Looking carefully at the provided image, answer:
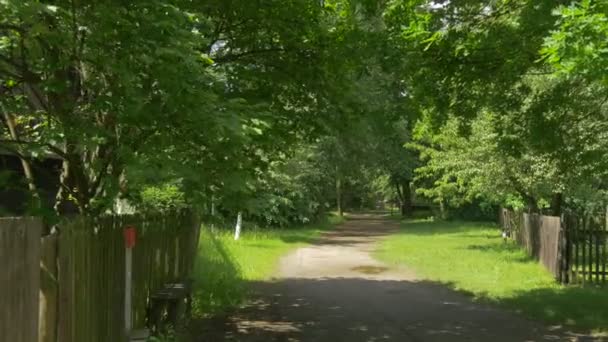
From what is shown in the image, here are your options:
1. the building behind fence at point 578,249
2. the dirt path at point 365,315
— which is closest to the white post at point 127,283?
the dirt path at point 365,315

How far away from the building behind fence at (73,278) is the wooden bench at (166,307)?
0.45 feet

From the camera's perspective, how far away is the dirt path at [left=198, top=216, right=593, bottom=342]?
379 inches

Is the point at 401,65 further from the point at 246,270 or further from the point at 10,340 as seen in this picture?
the point at 246,270

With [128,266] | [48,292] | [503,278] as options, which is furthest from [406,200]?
[48,292]

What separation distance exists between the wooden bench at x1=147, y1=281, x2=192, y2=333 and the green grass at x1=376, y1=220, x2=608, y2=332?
17.7 ft

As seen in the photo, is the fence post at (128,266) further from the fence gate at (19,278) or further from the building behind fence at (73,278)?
the fence gate at (19,278)

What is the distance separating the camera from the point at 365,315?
1120cm

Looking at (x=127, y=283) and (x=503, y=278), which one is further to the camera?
(x=503, y=278)

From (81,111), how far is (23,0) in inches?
83.9

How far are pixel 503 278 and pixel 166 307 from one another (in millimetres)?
8516

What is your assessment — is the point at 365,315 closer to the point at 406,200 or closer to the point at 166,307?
the point at 166,307

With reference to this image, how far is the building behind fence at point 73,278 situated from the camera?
4.34m

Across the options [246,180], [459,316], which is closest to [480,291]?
[459,316]

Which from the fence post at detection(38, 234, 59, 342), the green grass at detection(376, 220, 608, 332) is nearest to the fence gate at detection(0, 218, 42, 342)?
the fence post at detection(38, 234, 59, 342)
